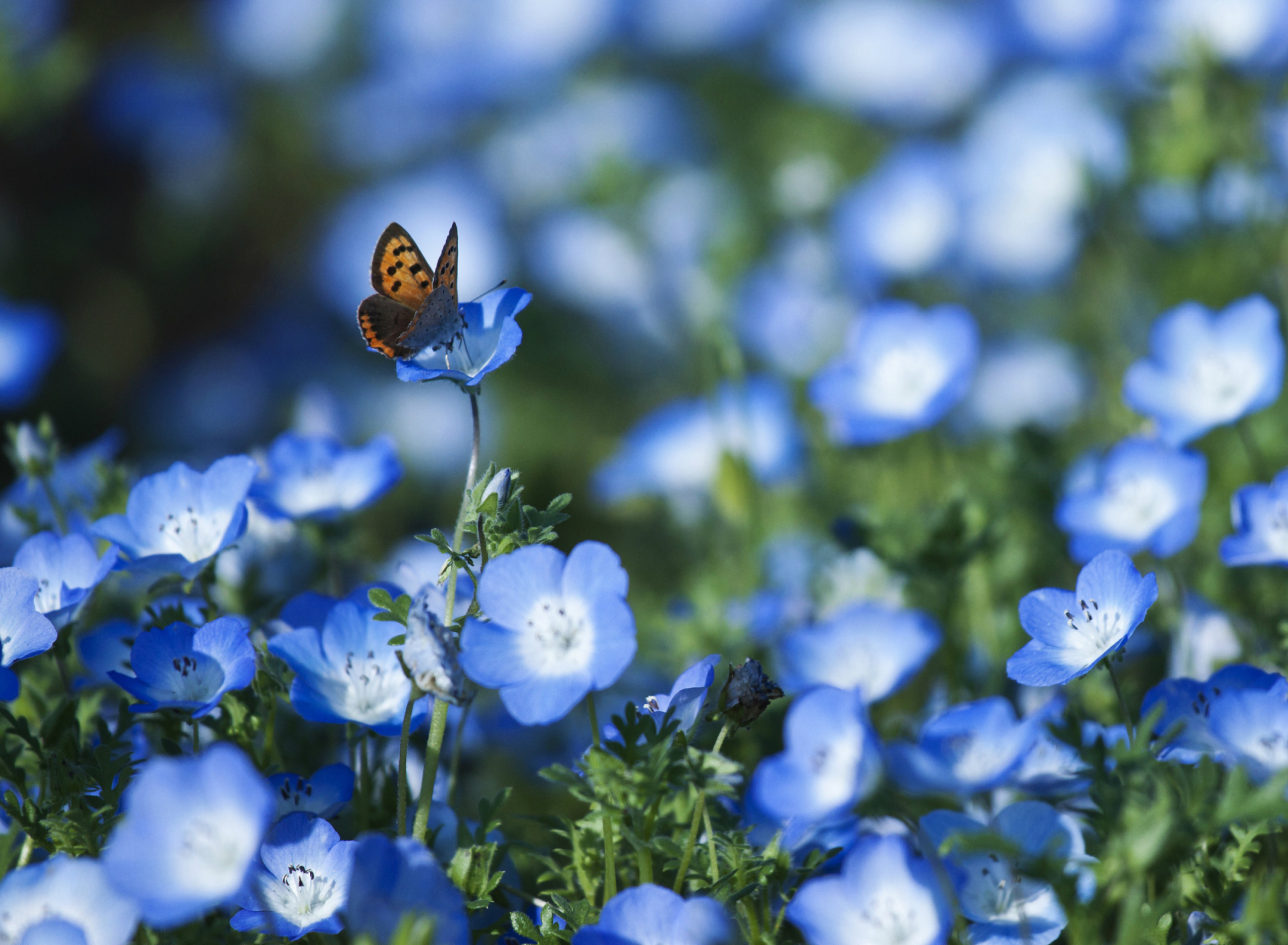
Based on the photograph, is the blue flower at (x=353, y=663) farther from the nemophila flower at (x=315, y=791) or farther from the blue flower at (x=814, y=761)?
the blue flower at (x=814, y=761)

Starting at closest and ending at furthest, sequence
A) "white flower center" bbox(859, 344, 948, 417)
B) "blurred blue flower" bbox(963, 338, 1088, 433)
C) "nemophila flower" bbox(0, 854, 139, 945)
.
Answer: "nemophila flower" bbox(0, 854, 139, 945) < "white flower center" bbox(859, 344, 948, 417) < "blurred blue flower" bbox(963, 338, 1088, 433)

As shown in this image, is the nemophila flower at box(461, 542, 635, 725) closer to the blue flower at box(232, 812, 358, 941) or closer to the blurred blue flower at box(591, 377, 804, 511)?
the blue flower at box(232, 812, 358, 941)

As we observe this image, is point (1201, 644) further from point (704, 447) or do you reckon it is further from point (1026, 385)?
point (1026, 385)

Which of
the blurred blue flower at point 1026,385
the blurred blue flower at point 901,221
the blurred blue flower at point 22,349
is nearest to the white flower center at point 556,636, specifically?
the blurred blue flower at point 22,349

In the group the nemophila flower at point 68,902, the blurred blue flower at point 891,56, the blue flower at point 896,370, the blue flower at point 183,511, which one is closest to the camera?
the nemophila flower at point 68,902

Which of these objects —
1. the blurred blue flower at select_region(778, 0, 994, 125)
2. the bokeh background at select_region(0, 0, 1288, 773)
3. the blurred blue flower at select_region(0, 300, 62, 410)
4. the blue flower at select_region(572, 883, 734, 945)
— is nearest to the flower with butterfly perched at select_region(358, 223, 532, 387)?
the blue flower at select_region(572, 883, 734, 945)

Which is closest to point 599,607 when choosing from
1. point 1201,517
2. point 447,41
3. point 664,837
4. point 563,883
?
point 664,837

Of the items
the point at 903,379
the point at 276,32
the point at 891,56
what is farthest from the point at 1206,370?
the point at 276,32
